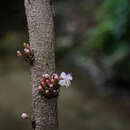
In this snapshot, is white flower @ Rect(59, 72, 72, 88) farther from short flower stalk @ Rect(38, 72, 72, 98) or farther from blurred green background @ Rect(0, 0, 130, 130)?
blurred green background @ Rect(0, 0, 130, 130)

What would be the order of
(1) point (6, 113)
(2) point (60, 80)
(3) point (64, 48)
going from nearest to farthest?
(2) point (60, 80) < (1) point (6, 113) < (3) point (64, 48)

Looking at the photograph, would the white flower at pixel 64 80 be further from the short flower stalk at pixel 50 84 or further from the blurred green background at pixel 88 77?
the blurred green background at pixel 88 77

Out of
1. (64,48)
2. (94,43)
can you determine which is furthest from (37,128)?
(64,48)

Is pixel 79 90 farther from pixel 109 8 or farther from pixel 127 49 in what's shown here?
pixel 109 8

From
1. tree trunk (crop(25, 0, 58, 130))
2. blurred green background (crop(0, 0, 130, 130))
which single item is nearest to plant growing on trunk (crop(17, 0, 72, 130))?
tree trunk (crop(25, 0, 58, 130))

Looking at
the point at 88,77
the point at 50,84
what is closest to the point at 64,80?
the point at 50,84
